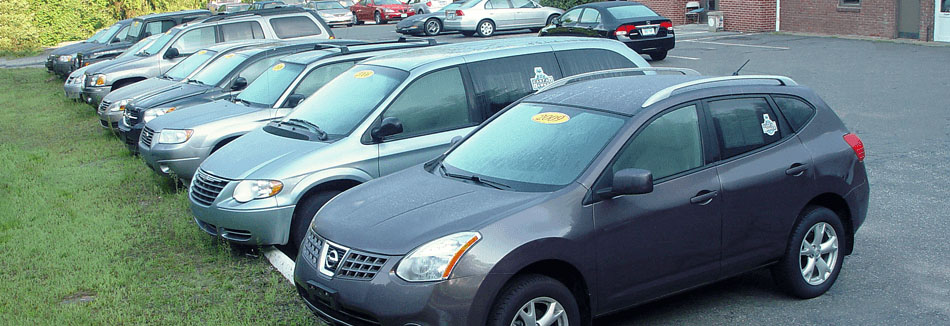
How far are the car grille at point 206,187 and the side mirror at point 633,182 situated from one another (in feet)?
11.9

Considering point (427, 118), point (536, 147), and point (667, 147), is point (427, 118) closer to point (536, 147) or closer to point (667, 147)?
point (536, 147)

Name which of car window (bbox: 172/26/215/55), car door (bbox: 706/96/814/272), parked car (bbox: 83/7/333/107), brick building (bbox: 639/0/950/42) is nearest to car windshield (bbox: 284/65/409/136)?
car door (bbox: 706/96/814/272)

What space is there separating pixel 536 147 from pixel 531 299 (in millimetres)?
1124

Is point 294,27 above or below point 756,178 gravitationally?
above

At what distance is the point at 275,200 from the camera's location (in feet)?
22.9

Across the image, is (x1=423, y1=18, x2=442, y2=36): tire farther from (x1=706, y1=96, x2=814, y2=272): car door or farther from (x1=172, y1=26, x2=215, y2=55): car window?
(x1=706, y1=96, x2=814, y2=272): car door

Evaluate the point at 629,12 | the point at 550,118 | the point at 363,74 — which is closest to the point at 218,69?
the point at 363,74

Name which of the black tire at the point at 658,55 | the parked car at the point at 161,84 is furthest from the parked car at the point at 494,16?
the parked car at the point at 161,84

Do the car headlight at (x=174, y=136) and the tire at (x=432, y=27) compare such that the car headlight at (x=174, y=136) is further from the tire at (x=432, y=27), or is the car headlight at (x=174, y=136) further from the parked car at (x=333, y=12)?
the parked car at (x=333, y=12)

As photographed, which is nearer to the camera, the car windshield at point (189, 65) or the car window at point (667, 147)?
the car window at point (667, 147)

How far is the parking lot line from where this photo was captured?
6702 mm

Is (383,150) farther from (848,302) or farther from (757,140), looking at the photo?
(848,302)

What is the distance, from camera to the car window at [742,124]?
216 inches

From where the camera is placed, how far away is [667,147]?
17.2 feet
